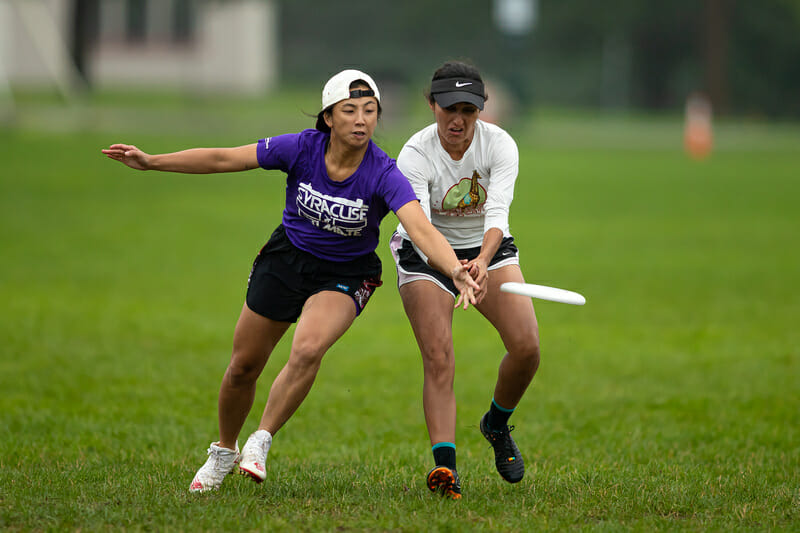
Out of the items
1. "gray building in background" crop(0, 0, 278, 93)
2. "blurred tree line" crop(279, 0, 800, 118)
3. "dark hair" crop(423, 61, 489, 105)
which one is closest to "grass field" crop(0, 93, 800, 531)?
"dark hair" crop(423, 61, 489, 105)

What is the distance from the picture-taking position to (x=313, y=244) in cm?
561

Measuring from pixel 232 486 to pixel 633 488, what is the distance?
2.26 metres

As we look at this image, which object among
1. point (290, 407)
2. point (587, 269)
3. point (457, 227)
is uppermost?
point (457, 227)

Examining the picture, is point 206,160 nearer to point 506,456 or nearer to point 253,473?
point 253,473

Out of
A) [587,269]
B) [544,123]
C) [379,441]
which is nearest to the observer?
[379,441]

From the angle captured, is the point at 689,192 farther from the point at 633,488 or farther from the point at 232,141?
the point at 633,488

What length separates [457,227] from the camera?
5.96 metres

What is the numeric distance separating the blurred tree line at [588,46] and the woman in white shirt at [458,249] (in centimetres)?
4918

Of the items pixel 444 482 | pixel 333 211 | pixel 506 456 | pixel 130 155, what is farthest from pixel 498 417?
pixel 130 155

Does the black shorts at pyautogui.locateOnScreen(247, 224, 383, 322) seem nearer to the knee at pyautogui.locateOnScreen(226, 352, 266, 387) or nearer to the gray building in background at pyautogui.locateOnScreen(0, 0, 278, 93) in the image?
the knee at pyautogui.locateOnScreen(226, 352, 266, 387)

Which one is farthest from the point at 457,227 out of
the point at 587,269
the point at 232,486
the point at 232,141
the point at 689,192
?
the point at 232,141

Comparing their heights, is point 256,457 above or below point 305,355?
below

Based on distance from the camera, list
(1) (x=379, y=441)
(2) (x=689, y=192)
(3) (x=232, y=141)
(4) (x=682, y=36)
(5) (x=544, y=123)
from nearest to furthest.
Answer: (1) (x=379, y=441) → (2) (x=689, y=192) → (3) (x=232, y=141) → (5) (x=544, y=123) → (4) (x=682, y=36)

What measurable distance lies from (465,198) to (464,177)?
5.0 inches
